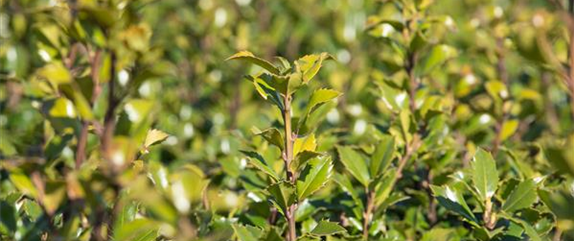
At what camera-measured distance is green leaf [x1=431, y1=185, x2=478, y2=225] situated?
5.40 feet

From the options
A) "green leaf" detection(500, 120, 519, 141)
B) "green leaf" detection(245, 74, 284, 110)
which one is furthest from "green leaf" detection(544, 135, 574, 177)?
"green leaf" detection(500, 120, 519, 141)

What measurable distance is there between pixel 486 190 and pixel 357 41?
6.84 feet


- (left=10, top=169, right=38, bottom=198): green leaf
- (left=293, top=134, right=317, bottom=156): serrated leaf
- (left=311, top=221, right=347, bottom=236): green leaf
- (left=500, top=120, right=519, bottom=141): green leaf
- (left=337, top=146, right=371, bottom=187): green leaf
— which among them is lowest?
(left=500, top=120, right=519, bottom=141): green leaf

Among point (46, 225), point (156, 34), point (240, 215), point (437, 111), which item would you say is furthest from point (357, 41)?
point (46, 225)

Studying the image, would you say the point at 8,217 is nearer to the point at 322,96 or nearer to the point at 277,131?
the point at 277,131

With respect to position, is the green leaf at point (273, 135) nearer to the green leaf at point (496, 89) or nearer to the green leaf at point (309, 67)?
the green leaf at point (309, 67)

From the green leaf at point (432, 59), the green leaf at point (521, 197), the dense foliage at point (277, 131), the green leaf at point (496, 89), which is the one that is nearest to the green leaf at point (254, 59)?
the dense foliage at point (277, 131)

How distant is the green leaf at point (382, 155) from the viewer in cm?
182

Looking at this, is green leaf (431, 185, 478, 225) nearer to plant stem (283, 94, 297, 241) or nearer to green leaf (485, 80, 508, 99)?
plant stem (283, 94, 297, 241)

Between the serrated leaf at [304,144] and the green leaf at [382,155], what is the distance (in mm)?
325

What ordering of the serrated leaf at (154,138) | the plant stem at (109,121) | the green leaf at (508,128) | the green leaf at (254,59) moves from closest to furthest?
1. the plant stem at (109,121)
2. the green leaf at (254,59)
3. the serrated leaf at (154,138)
4. the green leaf at (508,128)

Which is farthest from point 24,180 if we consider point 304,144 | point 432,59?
point 432,59

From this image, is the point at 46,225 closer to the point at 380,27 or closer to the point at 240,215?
the point at 240,215

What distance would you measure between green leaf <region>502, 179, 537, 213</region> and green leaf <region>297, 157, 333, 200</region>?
42cm
